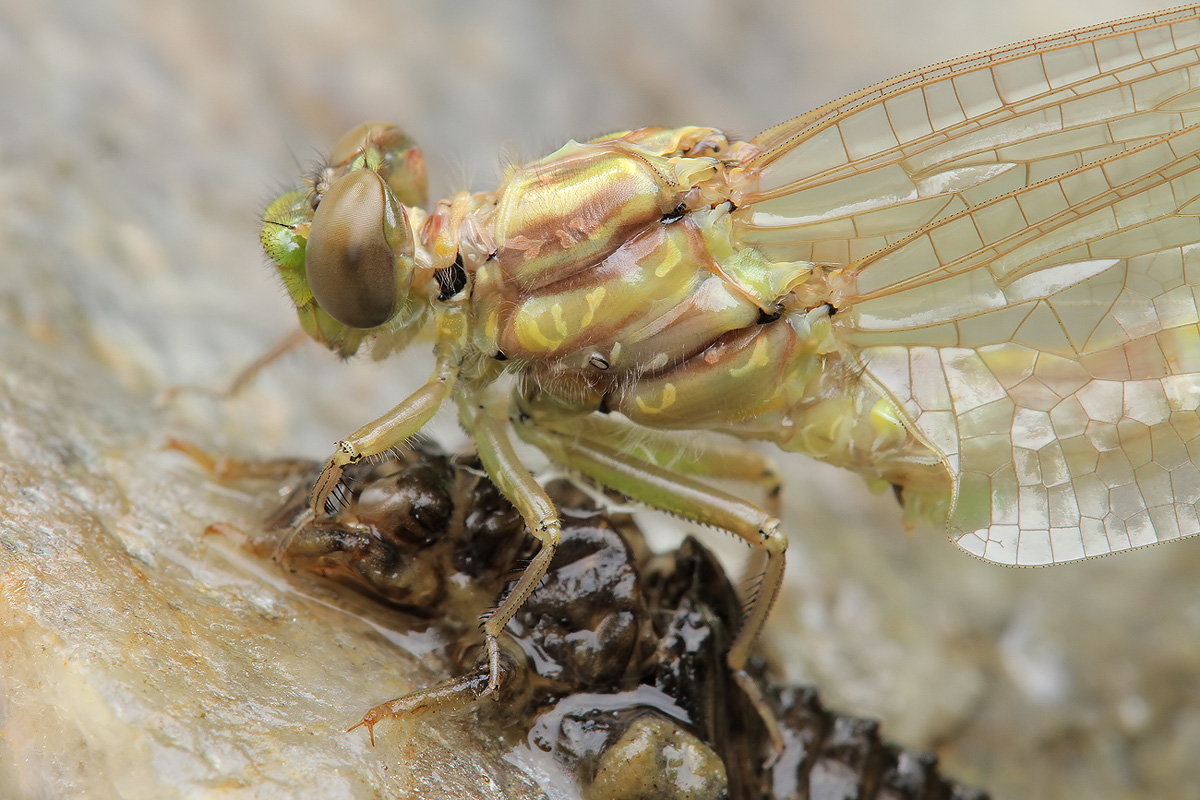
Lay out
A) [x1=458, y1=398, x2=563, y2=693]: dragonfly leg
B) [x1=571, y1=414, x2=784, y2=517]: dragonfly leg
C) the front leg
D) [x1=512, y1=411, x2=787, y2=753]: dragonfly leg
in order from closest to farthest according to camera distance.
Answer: [x1=458, y1=398, x2=563, y2=693]: dragonfly leg → the front leg → [x1=512, y1=411, x2=787, y2=753]: dragonfly leg → [x1=571, y1=414, x2=784, y2=517]: dragonfly leg

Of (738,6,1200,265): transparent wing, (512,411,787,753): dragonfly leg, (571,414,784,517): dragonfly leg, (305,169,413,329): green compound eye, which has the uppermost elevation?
(738,6,1200,265): transparent wing

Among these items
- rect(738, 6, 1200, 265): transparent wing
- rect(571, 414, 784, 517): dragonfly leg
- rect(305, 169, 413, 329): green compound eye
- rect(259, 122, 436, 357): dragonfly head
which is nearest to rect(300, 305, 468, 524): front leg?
rect(259, 122, 436, 357): dragonfly head

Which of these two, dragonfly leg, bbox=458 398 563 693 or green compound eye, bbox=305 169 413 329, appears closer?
dragonfly leg, bbox=458 398 563 693

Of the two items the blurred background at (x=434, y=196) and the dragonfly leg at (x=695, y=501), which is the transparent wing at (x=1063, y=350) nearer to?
the dragonfly leg at (x=695, y=501)

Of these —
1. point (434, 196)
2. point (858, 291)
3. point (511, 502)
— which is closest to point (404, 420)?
point (511, 502)

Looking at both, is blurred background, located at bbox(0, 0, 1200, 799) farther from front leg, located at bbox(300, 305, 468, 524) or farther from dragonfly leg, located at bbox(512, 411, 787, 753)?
dragonfly leg, located at bbox(512, 411, 787, 753)

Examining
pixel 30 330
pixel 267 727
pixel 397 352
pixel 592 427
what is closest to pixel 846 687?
pixel 592 427

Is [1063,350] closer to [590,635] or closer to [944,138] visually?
[944,138]
